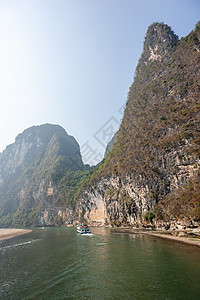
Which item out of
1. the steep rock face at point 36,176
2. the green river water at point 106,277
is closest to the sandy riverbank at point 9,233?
the steep rock face at point 36,176

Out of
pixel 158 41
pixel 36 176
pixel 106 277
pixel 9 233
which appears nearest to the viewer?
pixel 106 277

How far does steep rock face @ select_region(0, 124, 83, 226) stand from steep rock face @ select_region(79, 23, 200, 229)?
1730 inches

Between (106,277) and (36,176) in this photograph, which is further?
(36,176)

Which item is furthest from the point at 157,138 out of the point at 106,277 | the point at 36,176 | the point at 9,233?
the point at 36,176

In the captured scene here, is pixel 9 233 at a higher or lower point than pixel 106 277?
higher

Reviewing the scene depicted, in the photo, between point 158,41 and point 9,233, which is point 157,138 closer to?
point 158,41

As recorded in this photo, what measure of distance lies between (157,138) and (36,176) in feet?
389

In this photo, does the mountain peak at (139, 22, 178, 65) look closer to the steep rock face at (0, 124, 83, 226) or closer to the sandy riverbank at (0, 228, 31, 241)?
the sandy riverbank at (0, 228, 31, 241)

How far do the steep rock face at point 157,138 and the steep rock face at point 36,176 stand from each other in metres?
43.9

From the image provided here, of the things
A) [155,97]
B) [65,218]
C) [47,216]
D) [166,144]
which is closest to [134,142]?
[166,144]

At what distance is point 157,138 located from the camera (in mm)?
42812

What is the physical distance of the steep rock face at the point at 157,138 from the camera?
35062mm

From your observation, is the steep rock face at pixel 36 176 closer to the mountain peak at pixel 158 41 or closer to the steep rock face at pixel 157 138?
the steep rock face at pixel 157 138

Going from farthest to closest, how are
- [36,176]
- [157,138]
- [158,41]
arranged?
[36,176]
[158,41]
[157,138]
